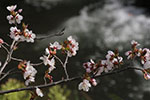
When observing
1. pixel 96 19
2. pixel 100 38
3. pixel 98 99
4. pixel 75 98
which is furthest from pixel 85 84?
pixel 96 19

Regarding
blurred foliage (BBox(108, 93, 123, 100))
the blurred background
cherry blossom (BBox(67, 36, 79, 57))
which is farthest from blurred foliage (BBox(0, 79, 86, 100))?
cherry blossom (BBox(67, 36, 79, 57))

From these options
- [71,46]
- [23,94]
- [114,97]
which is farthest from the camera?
[114,97]

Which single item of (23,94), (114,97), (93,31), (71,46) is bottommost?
(71,46)

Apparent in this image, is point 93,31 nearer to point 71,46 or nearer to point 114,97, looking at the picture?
point 114,97

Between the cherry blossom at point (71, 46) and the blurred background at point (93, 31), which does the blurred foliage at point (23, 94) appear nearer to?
the blurred background at point (93, 31)

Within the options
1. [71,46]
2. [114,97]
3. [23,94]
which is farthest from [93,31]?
[71,46]

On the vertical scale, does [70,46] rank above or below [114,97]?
below

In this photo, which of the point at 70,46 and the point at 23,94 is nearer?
the point at 70,46

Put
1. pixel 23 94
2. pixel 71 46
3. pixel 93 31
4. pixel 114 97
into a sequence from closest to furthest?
pixel 71 46 < pixel 23 94 < pixel 114 97 < pixel 93 31
